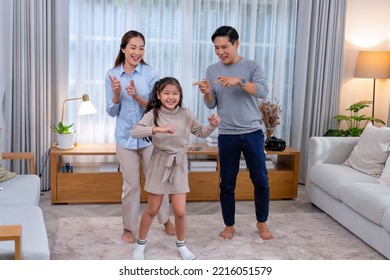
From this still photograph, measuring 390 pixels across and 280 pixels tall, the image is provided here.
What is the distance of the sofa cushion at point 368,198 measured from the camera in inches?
128

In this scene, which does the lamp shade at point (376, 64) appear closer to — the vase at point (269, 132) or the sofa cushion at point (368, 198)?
the vase at point (269, 132)

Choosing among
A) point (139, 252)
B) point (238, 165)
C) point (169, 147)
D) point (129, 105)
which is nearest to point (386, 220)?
point (238, 165)

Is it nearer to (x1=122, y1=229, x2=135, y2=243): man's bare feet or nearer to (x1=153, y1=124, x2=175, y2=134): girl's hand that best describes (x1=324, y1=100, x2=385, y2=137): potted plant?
(x1=122, y1=229, x2=135, y2=243): man's bare feet

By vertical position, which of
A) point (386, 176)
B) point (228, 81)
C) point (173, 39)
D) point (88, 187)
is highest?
point (173, 39)

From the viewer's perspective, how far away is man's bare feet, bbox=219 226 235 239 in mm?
3494

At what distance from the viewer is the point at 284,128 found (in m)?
5.08

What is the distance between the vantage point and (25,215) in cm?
271

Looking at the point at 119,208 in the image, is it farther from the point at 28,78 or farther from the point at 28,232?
the point at 28,232

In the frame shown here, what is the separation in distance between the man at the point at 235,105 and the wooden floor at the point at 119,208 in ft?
2.55

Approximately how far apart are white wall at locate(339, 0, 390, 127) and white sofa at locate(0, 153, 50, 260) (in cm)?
309

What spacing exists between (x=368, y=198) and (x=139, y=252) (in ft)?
4.85

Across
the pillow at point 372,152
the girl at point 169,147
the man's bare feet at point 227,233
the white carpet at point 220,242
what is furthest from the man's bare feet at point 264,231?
the pillow at point 372,152

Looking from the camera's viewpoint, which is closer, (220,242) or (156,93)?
(156,93)

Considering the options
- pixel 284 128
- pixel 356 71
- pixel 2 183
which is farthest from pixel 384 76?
pixel 2 183
